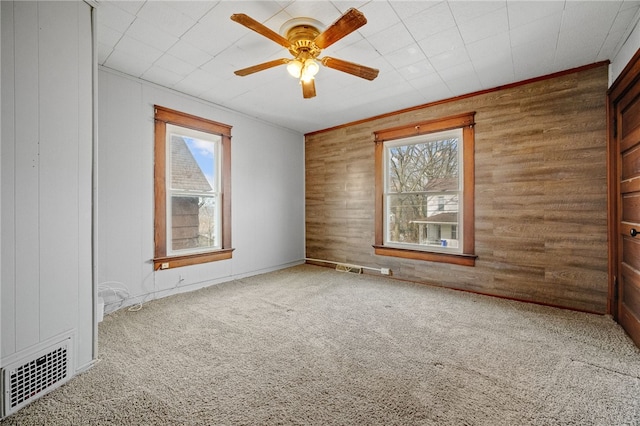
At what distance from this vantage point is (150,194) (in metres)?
3.38

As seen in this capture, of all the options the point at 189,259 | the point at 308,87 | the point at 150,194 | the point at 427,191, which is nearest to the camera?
the point at 308,87

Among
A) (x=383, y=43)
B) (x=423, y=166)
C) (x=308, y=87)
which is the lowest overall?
(x=423, y=166)

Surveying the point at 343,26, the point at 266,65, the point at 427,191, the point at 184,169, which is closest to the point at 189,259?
the point at 184,169

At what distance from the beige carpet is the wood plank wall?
0.40 metres

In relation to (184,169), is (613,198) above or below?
below

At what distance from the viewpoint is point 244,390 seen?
1683 millimetres

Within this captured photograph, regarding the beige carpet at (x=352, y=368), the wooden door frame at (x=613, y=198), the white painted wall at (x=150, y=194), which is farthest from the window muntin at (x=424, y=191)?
the white painted wall at (x=150, y=194)

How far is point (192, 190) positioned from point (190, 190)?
1.1 inches

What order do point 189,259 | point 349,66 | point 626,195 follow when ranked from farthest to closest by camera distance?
point 189,259
point 626,195
point 349,66

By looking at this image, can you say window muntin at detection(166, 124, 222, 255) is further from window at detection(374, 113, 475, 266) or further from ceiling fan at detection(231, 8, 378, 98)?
window at detection(374, 113, 475, 266)

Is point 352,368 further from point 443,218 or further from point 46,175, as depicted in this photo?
point 443,218

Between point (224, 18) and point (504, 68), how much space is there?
2.88 metres

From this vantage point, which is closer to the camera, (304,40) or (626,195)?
(304,40)

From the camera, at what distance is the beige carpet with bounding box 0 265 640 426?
149 cm
